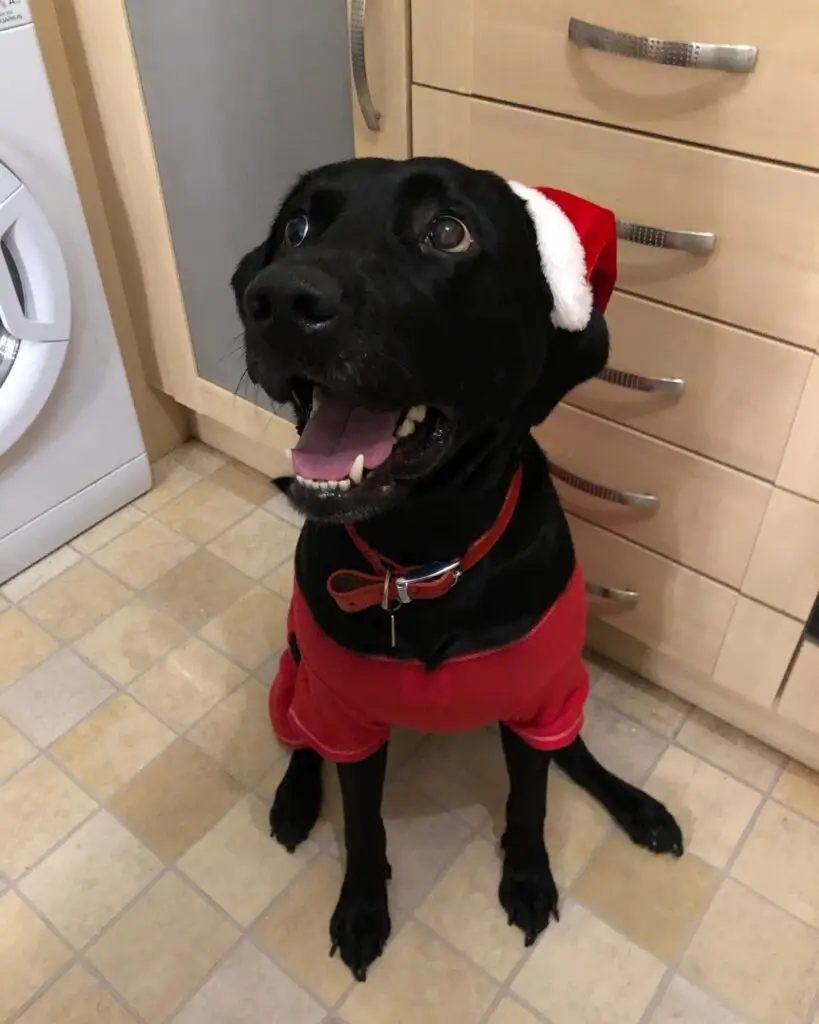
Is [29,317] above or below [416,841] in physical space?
above

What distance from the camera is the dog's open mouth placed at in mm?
757

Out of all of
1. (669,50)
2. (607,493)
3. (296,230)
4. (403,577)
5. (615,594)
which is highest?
(669,50)

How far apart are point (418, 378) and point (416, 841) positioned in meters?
0.78

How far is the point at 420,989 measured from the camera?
1.11 m

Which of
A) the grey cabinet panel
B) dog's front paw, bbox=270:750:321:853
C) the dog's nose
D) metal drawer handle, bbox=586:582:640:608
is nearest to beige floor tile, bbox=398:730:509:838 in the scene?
dog's front paw, bbox=270:750:321:853

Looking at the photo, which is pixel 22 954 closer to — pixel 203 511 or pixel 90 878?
pixel 90 878

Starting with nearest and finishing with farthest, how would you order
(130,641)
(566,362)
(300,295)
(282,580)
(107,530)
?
(300,295)
(566,362)
(130,641)
(282,580)
(107,530)

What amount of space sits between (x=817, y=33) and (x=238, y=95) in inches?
31.6

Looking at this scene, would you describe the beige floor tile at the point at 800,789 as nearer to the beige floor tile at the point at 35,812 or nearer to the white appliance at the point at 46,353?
the beige floor tile at the point at 35,812

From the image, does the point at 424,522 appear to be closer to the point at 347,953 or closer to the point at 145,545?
the point at 347,953

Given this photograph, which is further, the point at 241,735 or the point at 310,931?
the point at 241,735

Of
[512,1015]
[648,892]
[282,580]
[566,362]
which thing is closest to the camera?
[566,362]

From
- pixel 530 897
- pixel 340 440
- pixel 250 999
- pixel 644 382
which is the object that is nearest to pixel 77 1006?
pixel 250 999

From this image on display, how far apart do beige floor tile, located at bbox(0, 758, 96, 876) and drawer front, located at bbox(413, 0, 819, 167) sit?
42.2 inches
